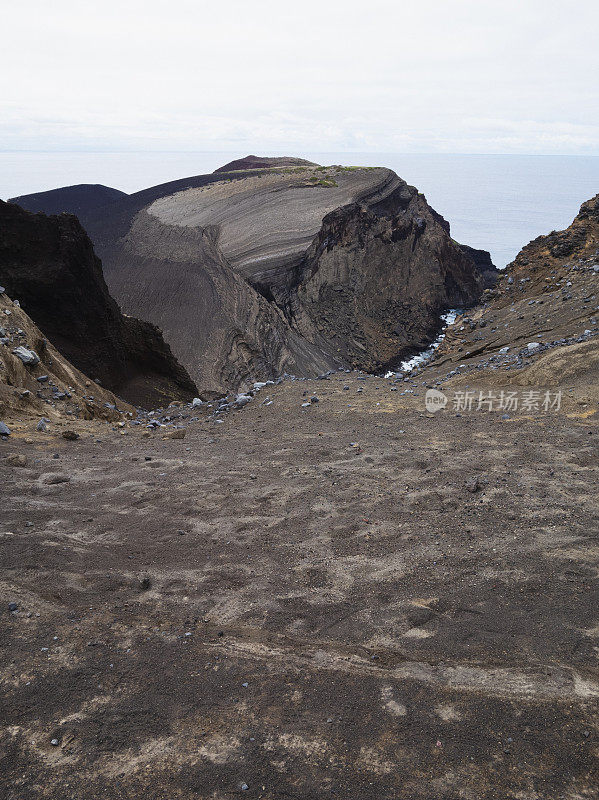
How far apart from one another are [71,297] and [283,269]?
1617 cm

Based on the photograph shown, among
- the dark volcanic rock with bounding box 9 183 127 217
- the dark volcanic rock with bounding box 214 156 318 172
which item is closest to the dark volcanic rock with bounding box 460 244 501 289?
the dark volcanic rock with bounding box 214 156 318 172

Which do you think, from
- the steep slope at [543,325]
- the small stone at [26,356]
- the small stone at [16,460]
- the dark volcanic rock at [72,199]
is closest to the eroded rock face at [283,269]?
the dark volcanic rock at [72,199]

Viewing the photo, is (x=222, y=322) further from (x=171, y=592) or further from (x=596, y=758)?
(x=596, y=758)

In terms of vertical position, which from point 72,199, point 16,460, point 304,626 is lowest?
point 304,626

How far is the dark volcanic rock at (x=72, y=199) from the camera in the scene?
42.2 m

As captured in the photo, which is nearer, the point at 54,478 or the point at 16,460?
the point at 54,478

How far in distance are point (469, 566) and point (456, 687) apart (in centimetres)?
154

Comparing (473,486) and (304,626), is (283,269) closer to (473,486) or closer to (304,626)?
(473,486)

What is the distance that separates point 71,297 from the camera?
17125mm

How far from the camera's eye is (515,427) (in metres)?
8.77

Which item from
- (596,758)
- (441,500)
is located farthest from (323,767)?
(441,500)

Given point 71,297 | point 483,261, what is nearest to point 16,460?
point 71,297

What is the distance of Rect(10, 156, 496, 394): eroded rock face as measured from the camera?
2764cm

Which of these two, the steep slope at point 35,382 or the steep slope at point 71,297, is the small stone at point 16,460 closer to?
the steep slope at point 35,382
